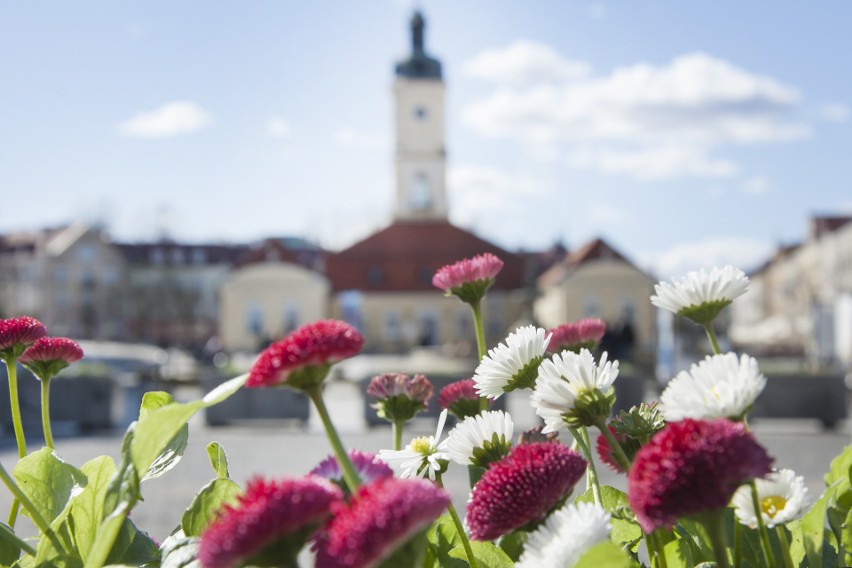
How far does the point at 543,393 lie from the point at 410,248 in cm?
5027

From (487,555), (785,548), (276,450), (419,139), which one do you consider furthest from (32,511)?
(419,139)

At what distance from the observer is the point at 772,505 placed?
2.91 feet

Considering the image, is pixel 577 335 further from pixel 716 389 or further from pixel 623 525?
pixel 716 389

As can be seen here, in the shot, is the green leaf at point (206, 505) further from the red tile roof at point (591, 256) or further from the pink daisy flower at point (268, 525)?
the red tile roof at point (591, 256)

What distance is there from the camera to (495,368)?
961 mm

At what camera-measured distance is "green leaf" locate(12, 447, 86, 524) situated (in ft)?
3.20

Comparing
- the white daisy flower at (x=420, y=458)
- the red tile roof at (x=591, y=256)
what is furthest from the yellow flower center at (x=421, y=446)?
the red tile roof at (x=591, y=256)

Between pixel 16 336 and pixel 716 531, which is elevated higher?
pixel 16 336

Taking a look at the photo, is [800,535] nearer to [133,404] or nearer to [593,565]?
[593,565]

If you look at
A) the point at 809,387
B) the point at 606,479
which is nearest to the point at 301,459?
the point at 606,479

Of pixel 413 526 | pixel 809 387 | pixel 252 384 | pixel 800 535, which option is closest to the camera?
pixel 413 526

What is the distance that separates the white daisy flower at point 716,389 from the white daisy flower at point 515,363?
0.26 metres

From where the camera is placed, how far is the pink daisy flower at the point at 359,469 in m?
0.76

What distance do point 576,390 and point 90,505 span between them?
0.51m
